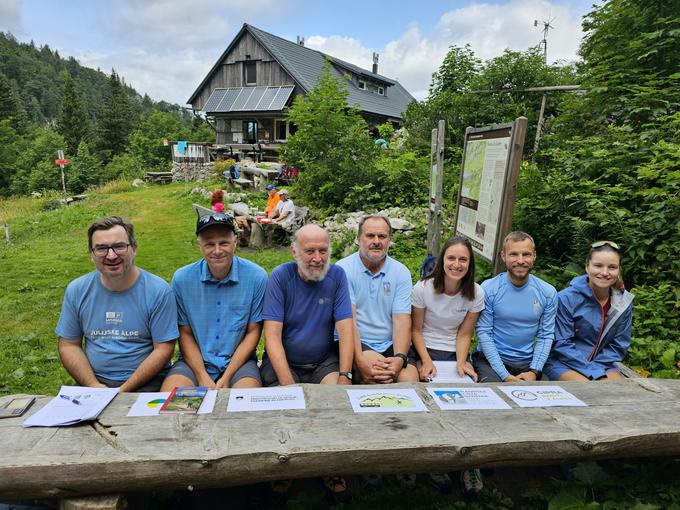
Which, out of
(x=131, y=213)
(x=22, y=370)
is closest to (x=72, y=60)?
(x=131, y=213)

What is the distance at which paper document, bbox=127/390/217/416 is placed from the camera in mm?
2217

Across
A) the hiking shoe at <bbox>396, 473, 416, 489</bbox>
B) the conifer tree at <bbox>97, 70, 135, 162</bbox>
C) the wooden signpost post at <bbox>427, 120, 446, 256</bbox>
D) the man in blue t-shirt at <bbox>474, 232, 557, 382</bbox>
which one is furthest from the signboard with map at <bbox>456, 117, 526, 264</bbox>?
the conifer tree at <bbox>97, 70, 135, 162</bbox>

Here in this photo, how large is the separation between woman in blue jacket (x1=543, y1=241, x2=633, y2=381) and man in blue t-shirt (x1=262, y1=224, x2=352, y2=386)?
64.1 inches

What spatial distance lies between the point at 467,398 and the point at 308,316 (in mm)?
1231

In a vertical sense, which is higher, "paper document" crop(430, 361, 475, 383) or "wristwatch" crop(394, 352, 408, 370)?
"wristwatch" crop(394, 352, 408, 370)

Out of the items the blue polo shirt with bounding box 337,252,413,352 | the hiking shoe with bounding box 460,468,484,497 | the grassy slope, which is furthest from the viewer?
the grassy slope

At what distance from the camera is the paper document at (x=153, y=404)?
2217 millimetres

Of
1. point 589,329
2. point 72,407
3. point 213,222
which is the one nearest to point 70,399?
point 72,407

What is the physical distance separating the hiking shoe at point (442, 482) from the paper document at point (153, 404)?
158 cm

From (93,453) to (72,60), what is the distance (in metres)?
161

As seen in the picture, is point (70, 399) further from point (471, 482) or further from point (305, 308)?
point (471, 482)

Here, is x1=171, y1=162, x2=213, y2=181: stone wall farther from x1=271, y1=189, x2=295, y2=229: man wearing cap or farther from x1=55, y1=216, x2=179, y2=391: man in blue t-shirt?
x1=55, y1=216, x2=179, y2=391: man in blue t-shirt

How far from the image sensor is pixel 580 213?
539cm

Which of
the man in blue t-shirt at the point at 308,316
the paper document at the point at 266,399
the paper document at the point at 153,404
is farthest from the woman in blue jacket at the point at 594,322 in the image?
the paper document at the point at 153,404
